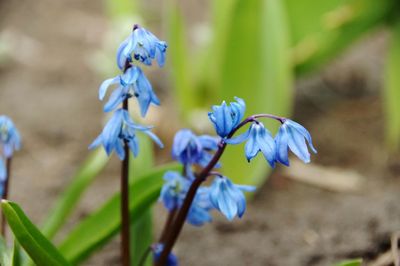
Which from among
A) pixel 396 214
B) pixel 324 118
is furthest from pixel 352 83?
pixel 396 214

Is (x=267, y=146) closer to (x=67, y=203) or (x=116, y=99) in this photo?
(x=116, y=99)

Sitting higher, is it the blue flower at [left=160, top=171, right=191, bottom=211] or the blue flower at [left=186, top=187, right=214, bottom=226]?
the blue flower at [left=160, top=171, right=191, bottom=211]

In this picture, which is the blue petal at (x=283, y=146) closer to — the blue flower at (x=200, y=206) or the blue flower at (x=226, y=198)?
the blue flower at (x=226, y=198)

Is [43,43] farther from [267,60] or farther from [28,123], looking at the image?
[267,60]

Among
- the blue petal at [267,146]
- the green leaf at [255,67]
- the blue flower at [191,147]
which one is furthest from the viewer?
the green leaf at [255,67]

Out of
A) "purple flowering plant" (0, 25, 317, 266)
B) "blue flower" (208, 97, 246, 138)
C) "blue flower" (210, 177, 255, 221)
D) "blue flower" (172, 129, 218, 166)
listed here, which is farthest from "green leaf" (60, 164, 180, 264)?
"blue flower" (208, 97, 246, 138)

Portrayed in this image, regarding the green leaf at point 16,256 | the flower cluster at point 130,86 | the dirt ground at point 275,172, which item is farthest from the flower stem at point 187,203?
the dirt ground at point 275,172

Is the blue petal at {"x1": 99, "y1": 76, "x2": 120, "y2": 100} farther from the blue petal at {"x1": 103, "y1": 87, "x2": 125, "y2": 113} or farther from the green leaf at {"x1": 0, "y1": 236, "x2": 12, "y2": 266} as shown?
the green leaf at {"x1": 0, "y1": 236, "x2": 12, "y2": 266}
